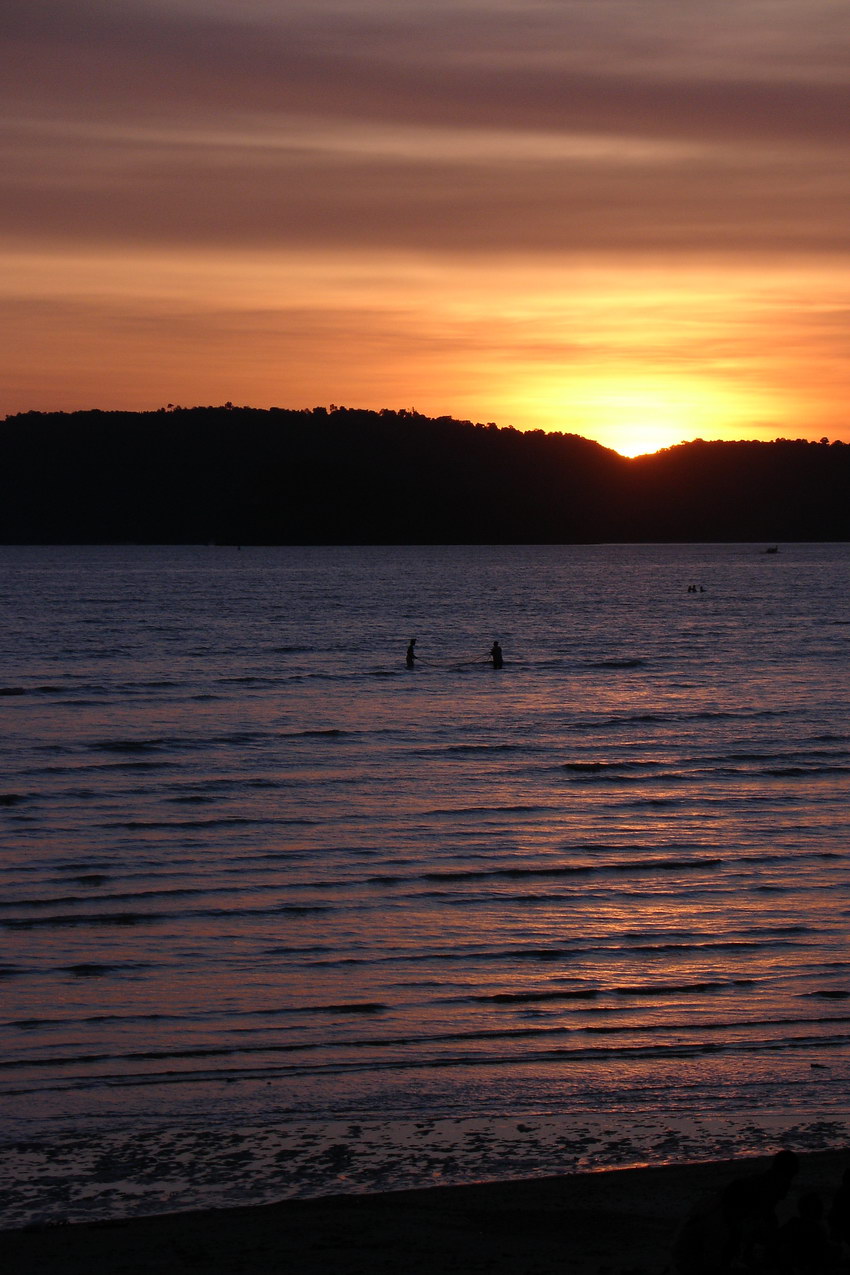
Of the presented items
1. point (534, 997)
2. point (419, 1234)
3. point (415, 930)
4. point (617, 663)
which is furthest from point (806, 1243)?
point (617, 663)

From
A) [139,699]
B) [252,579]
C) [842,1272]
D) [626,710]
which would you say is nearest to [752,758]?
[626,710]

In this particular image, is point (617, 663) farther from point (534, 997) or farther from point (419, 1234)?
point (419, 1234)

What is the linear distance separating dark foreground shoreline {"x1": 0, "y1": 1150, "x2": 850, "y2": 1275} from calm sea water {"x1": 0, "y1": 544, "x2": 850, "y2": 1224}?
0.53 meters

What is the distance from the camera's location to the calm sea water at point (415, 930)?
958 cm

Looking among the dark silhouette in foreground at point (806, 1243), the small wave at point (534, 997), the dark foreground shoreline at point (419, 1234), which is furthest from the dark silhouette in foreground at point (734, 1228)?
the small wave at point (534, 997)

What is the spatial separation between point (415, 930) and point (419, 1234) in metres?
7.56

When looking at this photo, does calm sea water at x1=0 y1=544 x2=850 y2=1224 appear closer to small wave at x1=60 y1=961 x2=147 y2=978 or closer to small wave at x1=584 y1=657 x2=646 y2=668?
small wave at x1=60 y1=961 x2=147 y2=978

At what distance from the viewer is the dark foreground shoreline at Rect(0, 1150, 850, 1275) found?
22.8ft

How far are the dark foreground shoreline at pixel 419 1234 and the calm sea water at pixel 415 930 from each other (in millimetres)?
529

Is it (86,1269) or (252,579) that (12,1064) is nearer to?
(86,1269)

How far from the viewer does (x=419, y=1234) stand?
732cm

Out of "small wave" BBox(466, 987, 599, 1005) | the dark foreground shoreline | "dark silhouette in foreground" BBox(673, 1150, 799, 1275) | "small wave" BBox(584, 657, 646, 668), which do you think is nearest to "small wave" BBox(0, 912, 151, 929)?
"small wave" BBox(466, 987, 599, 1005)

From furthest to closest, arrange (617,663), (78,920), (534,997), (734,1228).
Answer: (617,663) < (78,920) < (534,997) < (734,1228)

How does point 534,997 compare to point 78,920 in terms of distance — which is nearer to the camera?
point 534,997
